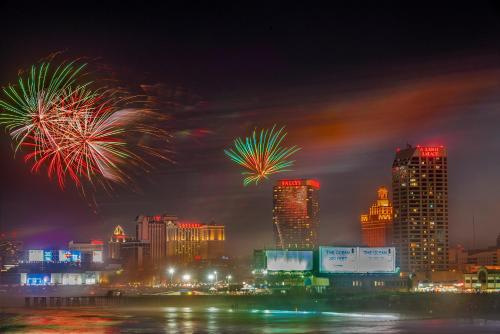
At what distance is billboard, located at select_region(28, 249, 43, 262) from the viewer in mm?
157750

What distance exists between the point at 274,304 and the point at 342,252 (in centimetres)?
1729

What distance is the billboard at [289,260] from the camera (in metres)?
89.0

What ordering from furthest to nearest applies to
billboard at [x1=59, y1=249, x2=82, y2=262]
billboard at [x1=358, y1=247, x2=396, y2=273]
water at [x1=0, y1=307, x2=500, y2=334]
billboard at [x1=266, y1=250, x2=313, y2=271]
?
1. billboard at [x1=59, y1=249, x2=82, y2=262]
2. billboard at [x1=358, y1=247, x2=396, y2=273]
3. billboard at [x1=266, y1=250, x2=313, y2=271]
4. water at [x1=0, y1=307, x2=500, y2=334]

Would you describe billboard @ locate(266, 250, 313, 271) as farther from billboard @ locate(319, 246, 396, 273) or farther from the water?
the water

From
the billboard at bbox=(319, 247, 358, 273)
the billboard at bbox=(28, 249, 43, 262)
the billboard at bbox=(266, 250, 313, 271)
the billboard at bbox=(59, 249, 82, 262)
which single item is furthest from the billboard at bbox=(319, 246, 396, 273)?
the billboard at bbox=(28, 249, 43, 262)

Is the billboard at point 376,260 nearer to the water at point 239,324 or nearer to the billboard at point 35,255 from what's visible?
the water at point 239,324

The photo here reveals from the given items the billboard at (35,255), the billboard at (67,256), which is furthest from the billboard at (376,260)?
the billboard at (35,255)

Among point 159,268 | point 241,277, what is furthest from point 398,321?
point 159,268

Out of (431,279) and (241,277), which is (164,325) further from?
(241,277)

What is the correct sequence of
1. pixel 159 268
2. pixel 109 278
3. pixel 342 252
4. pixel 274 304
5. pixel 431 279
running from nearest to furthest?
pixel 274 304, pixel 342 252, pixel 431 279, pixel 109 278, pixel 159 268

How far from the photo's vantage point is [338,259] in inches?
3492

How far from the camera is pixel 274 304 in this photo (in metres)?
74.1

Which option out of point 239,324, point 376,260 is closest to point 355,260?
point 376,260

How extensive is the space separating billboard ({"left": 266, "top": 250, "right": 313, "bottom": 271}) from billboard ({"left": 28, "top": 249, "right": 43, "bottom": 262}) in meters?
81.7
